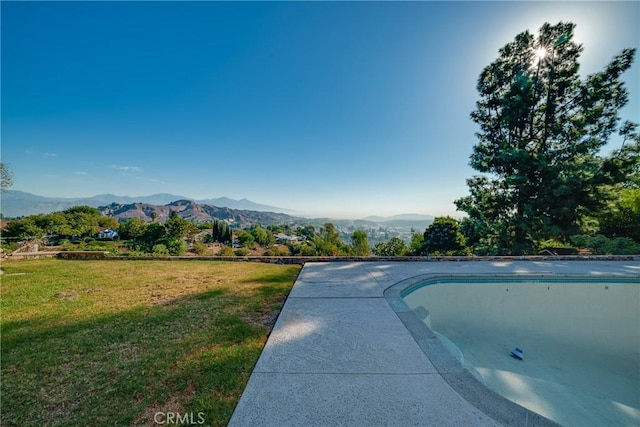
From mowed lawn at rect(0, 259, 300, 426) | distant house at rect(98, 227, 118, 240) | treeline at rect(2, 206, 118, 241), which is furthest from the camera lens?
distant house at rect(98, 227, 118, 240)

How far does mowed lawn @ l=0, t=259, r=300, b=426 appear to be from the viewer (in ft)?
6.82

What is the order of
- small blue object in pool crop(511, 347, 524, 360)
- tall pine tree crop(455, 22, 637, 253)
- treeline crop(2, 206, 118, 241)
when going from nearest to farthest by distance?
small blue object in pool crop(511, 347, 524, 360), tall pine tree crop(455, 22, 637, 253), treeline crop(2, 206, 118, 241)

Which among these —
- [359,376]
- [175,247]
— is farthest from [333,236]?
[359,376]

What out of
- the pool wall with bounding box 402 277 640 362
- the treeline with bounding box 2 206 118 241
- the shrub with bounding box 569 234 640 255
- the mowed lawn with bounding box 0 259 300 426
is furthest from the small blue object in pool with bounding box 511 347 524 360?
the treeline with bounding box 2 206 118 241

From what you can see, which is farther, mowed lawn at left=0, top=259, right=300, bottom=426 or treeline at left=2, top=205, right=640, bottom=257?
treeline at left=2, top=205, right=640, bottom=257

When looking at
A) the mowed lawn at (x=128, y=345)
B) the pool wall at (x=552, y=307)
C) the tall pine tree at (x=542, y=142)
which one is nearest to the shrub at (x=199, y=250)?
the mowed lawn at (x=128, y=345)

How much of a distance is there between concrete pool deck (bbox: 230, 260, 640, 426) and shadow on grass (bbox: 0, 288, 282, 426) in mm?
350

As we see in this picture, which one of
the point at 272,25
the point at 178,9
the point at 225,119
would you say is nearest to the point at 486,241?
the point at 272,25

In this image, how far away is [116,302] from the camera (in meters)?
4.68

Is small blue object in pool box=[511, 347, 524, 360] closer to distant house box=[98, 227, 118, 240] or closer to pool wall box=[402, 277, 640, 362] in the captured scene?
pool wall box=[402, 277, 640, 362]

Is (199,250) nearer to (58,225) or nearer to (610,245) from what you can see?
(58,225)

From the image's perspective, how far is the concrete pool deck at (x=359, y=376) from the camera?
6.47 ft

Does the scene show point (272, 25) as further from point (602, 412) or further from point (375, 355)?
point (602, 412)

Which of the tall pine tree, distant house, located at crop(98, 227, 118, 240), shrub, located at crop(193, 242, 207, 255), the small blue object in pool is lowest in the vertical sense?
shrub, located at crop(193, 242, 207, 255)
